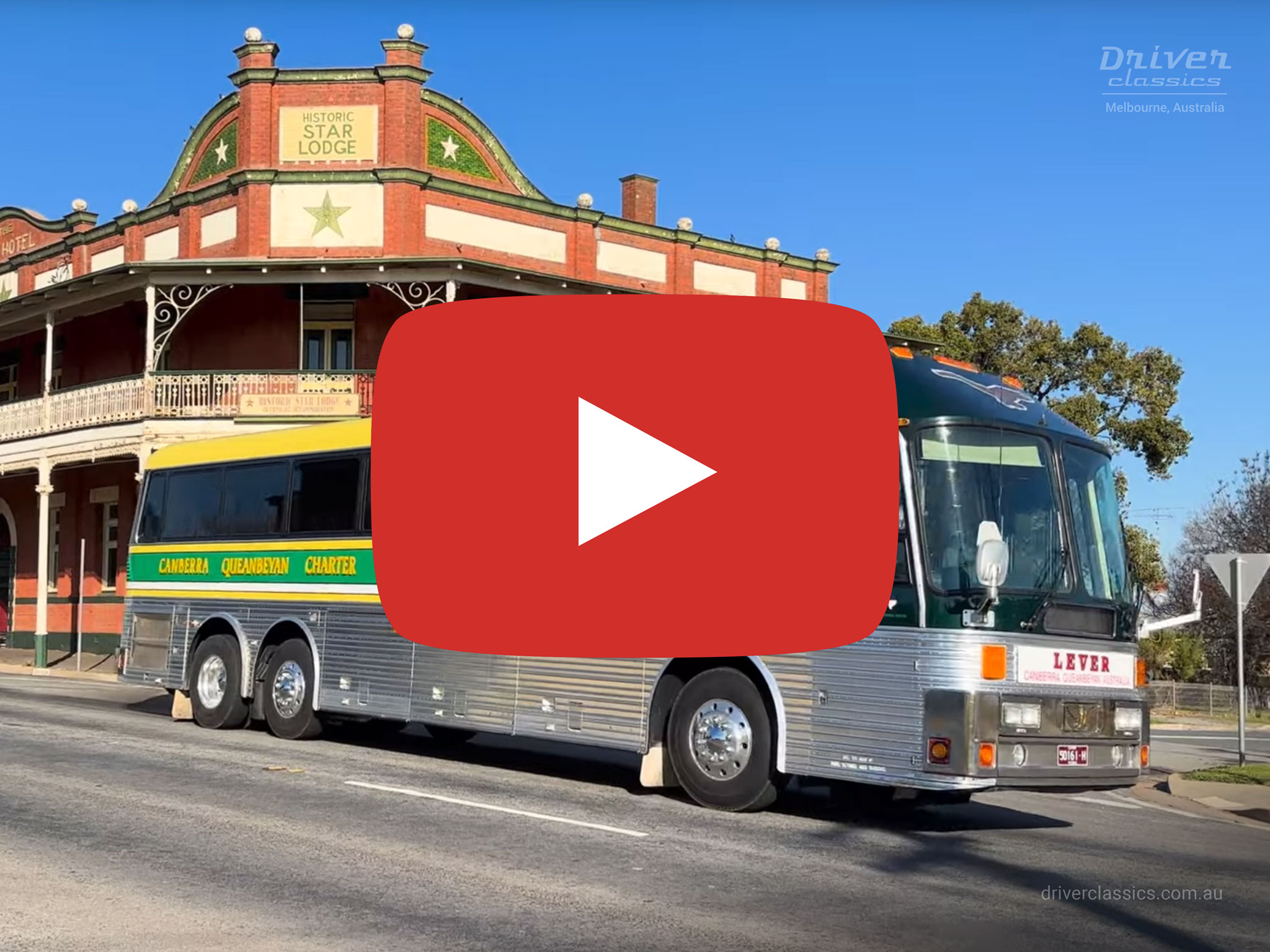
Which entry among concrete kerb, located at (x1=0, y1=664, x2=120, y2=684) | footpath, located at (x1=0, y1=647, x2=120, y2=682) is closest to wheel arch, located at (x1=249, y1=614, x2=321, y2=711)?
concrete kerb, located at (x1=0, y1=664, x2=120, y2=684)

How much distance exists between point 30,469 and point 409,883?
25.8 metres

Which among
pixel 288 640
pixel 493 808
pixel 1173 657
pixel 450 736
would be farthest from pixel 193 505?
pixel 1173 657

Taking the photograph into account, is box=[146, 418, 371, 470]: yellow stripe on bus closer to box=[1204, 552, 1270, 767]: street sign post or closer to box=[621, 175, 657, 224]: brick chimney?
box=[1204, 552, 1270, 767]: street sign post

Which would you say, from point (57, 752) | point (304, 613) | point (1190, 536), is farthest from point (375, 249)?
point (1190, 536)

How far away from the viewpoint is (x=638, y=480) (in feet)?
17.7

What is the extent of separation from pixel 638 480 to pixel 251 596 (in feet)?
39.1

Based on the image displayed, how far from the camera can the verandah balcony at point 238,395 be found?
26922mm

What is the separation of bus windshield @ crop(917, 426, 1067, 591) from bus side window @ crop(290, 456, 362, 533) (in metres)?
6.54

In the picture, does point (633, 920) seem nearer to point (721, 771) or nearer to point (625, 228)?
point (721, 771)

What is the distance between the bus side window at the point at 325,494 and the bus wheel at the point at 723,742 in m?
4.76

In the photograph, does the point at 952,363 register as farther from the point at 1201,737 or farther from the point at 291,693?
the point at 1201,737

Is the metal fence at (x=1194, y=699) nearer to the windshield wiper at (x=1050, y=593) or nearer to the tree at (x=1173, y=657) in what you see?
the tree at (x=1173, y=657)

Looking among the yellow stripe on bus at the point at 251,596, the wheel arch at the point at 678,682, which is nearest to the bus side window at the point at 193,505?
the yellow stripe on bus at the point at 251,596

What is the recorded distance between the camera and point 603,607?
17.4 ft
